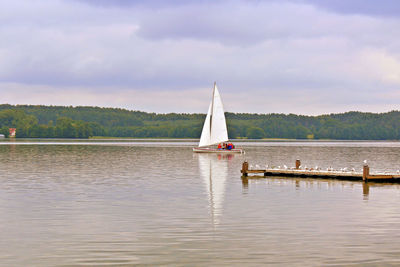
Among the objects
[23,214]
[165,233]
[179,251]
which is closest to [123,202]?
[23,214]

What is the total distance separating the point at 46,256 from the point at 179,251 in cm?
485

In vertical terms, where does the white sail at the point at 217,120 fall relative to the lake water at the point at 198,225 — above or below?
above

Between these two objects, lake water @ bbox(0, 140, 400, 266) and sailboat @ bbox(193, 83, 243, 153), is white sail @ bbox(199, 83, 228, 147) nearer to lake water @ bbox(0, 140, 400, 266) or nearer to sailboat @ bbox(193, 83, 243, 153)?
sailboat @ bbox(193, 83, 243, 153)

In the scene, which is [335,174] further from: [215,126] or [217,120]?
[215,126]

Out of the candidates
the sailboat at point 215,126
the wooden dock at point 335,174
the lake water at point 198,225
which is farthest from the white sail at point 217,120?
the lake water at point 198,225

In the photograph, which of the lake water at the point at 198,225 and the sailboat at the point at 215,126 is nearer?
the lake water at the point at 198,225

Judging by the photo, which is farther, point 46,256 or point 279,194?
point 279,194

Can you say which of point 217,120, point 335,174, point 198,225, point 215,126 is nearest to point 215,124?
point 215,126

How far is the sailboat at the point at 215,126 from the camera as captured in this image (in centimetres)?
11825

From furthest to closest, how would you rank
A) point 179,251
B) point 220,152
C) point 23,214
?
point 220,152, point 23,214, point 179,251

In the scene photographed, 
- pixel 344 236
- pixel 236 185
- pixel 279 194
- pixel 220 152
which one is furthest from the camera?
pixel 220 152

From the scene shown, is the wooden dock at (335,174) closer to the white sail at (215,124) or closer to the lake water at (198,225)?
the lake water at (198,225)

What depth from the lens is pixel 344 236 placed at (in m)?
23.5

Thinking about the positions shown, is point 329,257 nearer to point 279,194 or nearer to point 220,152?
point 279,194
